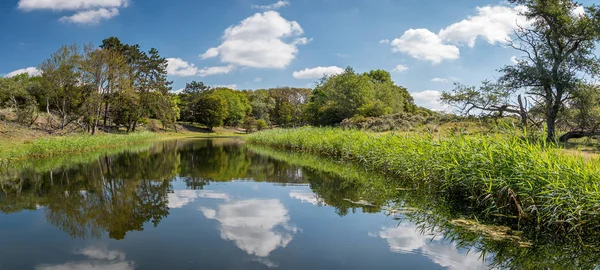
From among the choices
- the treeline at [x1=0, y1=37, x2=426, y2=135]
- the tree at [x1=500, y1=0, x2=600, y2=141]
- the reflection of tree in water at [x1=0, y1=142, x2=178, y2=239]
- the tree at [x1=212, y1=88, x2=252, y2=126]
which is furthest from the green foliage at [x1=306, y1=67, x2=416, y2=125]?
the tree at [x1=212, y1=88, x2=252, y2=126]

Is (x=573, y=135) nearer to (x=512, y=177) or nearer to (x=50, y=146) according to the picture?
(x=512, y=177)

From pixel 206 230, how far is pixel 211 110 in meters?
66.4

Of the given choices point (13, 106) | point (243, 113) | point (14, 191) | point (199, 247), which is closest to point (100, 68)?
point (13, 106)

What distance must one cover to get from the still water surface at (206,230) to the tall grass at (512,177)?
5.31 feet

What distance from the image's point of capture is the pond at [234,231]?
533cm

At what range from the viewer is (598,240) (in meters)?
5.66

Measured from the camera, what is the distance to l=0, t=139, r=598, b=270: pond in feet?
17.5

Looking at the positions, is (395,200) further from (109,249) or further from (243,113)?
(243,113)

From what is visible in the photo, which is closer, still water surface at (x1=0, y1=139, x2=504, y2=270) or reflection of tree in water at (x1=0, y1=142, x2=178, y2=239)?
still water surface at (x1=0, y1=139, x2=504, y2=270)

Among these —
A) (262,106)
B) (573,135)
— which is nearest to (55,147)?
(573,135)

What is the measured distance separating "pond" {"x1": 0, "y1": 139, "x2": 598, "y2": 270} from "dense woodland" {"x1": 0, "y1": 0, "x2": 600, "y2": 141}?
4.81 meters

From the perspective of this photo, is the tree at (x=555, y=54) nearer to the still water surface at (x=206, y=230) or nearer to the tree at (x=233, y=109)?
the still water surface at (x=206, y=230)

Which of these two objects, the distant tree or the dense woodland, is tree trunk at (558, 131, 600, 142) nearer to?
the dense woodland

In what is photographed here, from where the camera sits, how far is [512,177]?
6914 millimetres
